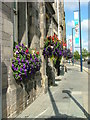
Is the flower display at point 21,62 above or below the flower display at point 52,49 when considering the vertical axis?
below

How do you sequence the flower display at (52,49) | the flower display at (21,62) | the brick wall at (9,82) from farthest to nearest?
1. the flower display at (52,49)
2. the flower display at (21,62)
3. the brick wall at (9,82)

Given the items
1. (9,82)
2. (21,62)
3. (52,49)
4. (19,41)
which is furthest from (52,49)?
(9,82)

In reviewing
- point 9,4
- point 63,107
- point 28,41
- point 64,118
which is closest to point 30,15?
point 28,41

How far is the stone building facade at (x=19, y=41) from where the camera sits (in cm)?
462

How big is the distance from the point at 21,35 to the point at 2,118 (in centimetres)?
358

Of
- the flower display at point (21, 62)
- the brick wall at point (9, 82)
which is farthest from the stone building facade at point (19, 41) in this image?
the flower display at point (21, 62)

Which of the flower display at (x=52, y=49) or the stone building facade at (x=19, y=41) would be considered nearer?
the stone building facade at (x=19, y=41)

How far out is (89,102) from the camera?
6965 millimetres

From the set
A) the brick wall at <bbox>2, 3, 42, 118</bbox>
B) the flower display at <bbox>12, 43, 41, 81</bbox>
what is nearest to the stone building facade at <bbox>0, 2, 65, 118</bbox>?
the brick wall at <bbox>2, 3, 42, 118</bbox>

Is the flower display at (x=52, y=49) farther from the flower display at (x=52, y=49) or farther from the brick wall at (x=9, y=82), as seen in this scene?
the brick wall at (x=9, y=82)

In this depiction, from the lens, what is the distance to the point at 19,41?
676 cm

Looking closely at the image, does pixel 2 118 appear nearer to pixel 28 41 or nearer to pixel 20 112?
pixel 20 112

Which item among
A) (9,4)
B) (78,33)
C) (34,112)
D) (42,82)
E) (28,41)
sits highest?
(78,33)

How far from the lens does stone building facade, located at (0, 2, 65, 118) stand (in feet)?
15.2
